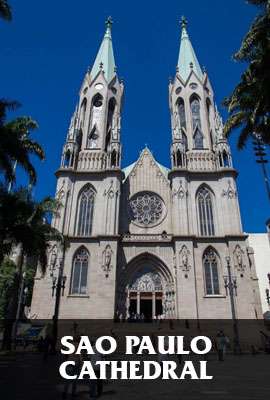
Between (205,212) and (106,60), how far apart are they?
2592 centimetres

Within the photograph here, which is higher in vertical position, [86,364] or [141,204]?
[141,204]

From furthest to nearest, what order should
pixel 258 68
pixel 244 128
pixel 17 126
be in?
1. pixel 17 126
2. pixel 244 128
3. pixel 258 68

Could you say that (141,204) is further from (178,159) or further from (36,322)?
(36,322)

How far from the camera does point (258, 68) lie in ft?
48.1

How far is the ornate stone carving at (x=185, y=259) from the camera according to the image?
1085 inches

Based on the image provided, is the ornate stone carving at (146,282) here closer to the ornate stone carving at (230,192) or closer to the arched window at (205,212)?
the arched window at (205,212)

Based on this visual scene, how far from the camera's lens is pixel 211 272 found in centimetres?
2858

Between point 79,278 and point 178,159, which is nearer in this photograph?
point 79,278

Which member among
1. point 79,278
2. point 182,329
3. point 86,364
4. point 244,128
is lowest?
point 86,364

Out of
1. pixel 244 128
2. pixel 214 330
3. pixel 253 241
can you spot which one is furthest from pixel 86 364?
pixel 253 241

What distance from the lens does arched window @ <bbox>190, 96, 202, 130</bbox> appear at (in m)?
36.6

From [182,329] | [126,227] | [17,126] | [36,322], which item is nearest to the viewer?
[17,126]

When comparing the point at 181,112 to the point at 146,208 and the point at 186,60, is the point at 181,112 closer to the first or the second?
the point at 186,60

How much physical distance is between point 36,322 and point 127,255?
9514 mm
